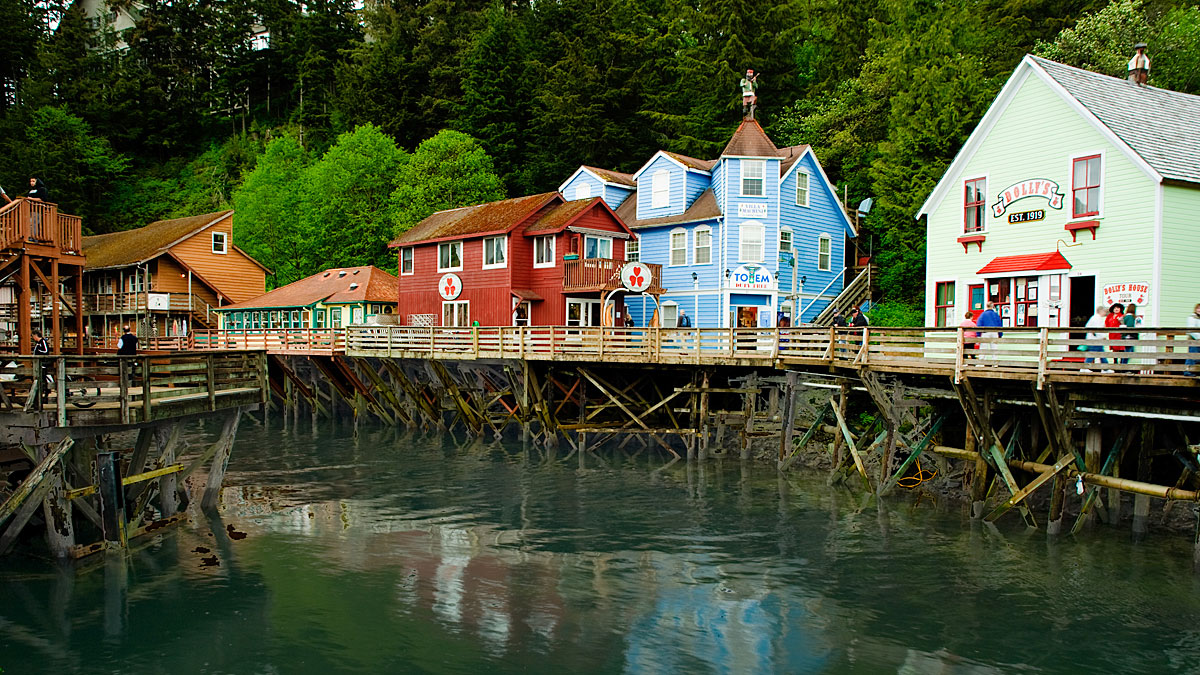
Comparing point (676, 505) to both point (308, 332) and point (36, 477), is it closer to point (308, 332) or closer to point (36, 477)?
point (36, 477)

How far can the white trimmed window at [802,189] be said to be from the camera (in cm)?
3775

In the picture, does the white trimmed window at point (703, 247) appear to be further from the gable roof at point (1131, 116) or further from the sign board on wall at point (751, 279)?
the gable roof at point (1131, 116)

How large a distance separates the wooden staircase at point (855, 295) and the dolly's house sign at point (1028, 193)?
1321cm

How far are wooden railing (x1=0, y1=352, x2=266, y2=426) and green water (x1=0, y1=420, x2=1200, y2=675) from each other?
266 cm

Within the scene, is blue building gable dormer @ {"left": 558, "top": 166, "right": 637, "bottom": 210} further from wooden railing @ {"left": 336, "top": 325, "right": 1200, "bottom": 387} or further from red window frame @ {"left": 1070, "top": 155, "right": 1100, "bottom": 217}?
red window frame @ {"left": 1070, "top": 155, "right": 1100, "bottom": 217}

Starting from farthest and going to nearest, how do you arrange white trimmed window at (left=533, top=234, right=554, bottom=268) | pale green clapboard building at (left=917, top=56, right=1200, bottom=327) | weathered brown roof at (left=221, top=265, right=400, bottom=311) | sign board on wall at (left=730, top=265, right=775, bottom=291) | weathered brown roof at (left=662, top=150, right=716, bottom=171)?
1. weathered brown roof at (left=221, top=265, right=400, bottom=311)
2. weathered brown roof at (left=662, top=150, right=716, bottom=171)
3. sign board on wall at (left=730, top=265, right=775, bottom=291)
4. white trimmed window at (left=533, top=234, right=554, bottom=268)
5. pale green clapboard building at (left=917, top=56, right=1200, bottom=327)

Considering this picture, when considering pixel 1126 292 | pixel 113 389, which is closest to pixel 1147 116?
pixel 1126 292

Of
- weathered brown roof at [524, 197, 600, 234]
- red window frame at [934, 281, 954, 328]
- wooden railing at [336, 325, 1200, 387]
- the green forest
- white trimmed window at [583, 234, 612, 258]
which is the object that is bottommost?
wooden railing at [336, 325, 1200, 387]

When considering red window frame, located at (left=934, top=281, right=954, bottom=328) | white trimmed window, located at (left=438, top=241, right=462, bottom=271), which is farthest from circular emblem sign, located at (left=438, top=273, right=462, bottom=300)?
red window frame, located at (left=934, top=281, right=954, bottom=328)

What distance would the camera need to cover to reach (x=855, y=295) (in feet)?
123

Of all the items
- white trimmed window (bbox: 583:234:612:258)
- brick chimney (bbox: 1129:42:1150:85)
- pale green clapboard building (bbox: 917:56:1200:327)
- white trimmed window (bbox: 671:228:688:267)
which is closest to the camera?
pale green clapboard building (bbox: 917:56:1200:327)

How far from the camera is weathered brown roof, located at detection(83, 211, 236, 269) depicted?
47.9 meters

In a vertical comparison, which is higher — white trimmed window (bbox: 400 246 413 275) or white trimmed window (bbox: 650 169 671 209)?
white trimmed window (bbox: 650 169 671 209)

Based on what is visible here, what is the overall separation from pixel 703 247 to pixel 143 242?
34419 mm
